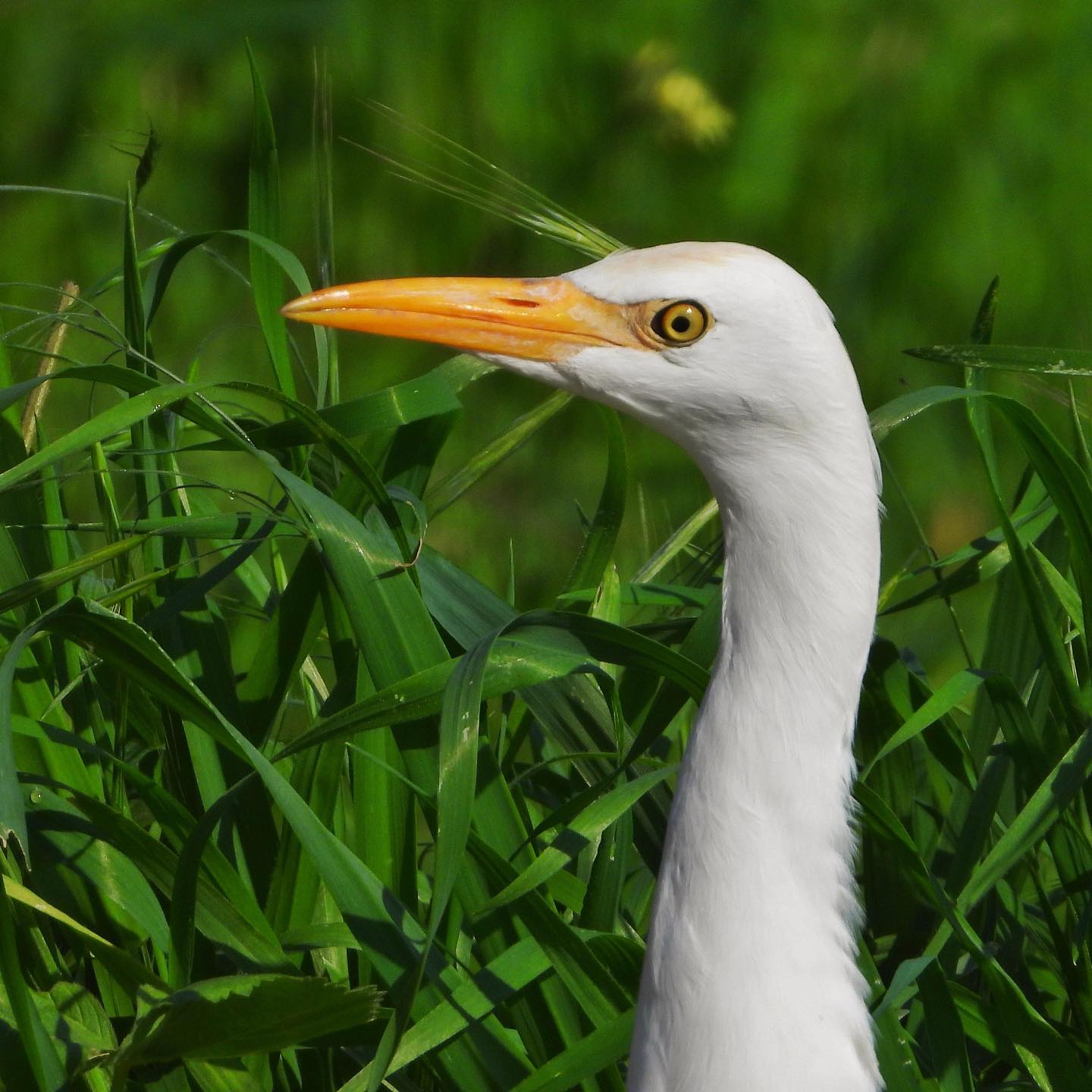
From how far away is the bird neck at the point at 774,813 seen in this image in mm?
1179

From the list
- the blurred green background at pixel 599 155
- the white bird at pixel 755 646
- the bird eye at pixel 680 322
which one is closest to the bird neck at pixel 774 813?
the white bird at pixel 755 646

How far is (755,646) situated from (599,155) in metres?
2.95

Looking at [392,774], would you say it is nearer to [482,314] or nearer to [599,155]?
[482,314]

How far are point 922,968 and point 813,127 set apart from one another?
9.97ft

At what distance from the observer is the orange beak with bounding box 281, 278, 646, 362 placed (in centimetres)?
125

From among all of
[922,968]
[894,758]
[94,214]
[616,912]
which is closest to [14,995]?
[616,912]

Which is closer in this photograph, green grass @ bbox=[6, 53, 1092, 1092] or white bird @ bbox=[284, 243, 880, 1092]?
white bird @ bbox=[284, 243, 880, 1092]

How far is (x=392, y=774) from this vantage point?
1462 mm

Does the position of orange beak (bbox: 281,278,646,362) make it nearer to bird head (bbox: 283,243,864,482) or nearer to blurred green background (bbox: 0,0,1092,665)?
bird head (bbox: 283,243,864,482)

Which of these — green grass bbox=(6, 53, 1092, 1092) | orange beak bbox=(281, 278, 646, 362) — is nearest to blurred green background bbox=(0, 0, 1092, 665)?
green grass bbox=(6, 53, 1092, 1092)

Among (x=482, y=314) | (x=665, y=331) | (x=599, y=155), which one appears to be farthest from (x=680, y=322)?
(x=599, y=155)

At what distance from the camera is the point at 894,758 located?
5.49 ft

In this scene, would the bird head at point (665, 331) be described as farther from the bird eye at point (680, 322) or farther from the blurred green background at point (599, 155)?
the blurred green background at point (599, 155)

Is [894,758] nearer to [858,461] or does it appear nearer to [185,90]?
[858,461]
